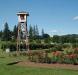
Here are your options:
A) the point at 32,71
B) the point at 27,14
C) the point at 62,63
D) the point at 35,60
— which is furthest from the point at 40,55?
the point at 27,14

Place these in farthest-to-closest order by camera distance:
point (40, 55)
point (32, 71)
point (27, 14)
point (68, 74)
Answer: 1. point (27, 14)
2. point (40, 55)
3. point (32, 71)
4. point (68, 74)

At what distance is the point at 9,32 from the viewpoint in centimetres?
10994

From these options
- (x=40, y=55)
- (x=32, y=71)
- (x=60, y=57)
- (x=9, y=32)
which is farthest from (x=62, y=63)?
(x=9, y=32)

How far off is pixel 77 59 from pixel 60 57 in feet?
3.92

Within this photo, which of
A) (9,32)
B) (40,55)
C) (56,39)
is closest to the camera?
(40,55)

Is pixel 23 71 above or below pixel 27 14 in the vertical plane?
below

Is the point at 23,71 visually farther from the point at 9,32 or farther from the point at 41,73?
the point at 9,32

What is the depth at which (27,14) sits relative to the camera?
99.6 ft

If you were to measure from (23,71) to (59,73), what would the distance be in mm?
2037

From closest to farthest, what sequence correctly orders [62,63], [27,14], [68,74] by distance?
[68,74] < [62,63] < [27,14]

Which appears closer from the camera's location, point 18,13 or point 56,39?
point 18,13

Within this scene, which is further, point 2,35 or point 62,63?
point 2,35

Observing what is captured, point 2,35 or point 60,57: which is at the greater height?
point 2,35

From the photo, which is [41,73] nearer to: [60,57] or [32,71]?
[32,71]
